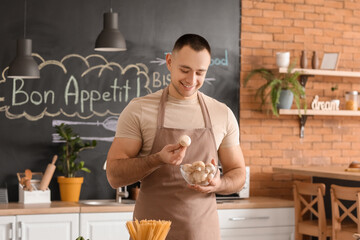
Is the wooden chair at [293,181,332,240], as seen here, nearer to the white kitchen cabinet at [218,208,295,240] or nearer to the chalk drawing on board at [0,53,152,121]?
the white kitchen cabinet at [218,208,295,240]

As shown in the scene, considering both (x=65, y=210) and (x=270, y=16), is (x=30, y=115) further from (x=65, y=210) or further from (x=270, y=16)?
(x=270, y=16)

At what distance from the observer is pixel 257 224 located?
516 centimetres

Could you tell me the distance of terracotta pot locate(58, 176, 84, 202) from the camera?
199 inches

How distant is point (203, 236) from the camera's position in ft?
8.43

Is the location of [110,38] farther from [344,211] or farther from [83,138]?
[344,211]

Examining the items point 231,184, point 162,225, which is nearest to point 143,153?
point 231,184

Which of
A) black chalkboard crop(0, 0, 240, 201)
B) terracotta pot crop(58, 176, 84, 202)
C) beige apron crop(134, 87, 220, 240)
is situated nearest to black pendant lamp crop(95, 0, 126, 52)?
black chalkboard crop(0, 0, 240, 201)

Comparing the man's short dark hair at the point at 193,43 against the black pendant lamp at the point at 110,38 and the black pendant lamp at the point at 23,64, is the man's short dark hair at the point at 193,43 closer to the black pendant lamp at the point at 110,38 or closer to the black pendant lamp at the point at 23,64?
the black pendant lamp at the point at 110,38

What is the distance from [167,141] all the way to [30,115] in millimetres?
2850

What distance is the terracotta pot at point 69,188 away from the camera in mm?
5066

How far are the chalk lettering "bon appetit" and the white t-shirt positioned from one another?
2.65m

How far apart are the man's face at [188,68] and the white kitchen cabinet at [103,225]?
2402mm

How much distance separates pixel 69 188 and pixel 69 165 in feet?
0.66

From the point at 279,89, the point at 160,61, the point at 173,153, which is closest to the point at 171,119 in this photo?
the point at 173,153
